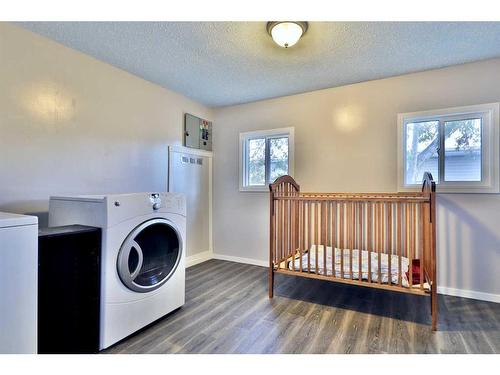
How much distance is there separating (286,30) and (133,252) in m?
1.86

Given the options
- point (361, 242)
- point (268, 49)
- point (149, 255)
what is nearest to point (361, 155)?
point (361, 242)

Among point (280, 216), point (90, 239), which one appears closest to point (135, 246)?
point (90, 239)

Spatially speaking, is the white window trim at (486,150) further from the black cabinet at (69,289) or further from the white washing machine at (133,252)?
the black cabinet at (69,289)

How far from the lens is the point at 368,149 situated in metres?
2.77

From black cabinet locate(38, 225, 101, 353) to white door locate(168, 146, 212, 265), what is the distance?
159cm

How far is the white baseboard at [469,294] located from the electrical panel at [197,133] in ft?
10.4

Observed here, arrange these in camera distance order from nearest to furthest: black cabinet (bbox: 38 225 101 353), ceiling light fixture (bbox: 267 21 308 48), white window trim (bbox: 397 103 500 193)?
black cabinet (bbox: 38 225 101 353) → ceiling light fixture (bbox: 267 21 308 48) → white window trim (bbox: 397 103 500 193)

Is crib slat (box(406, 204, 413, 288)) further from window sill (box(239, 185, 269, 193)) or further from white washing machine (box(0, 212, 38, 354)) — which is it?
white washing machine (box(0, 212, 38, 354))

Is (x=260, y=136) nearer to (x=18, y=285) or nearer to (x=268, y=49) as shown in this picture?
(x=268, y=49)

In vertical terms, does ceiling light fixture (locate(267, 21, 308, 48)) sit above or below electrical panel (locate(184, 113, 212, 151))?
above

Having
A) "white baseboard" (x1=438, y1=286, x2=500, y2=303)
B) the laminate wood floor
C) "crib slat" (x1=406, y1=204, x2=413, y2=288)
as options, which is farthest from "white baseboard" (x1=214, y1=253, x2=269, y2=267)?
"white baseboard" (x1=438, y1=286, x2=500, y2=303)

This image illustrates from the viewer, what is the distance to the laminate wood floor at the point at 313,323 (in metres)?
1.61

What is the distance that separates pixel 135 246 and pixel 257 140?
2255mm

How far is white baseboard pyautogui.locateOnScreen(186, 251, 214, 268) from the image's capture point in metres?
3.32
